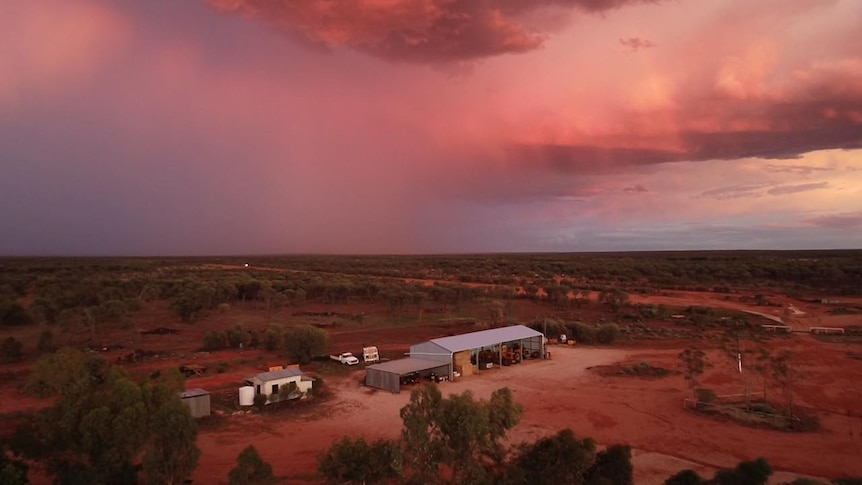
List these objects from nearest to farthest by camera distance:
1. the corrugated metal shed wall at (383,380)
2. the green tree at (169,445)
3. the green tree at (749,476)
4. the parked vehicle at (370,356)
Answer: the green tree at (169,445), the green tree at (749,476), the corrugated metal shed wall at (383,380), the parked vehicle at (370,356)

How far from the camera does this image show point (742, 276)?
298 ft

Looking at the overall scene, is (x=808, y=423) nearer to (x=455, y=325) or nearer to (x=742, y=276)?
(x=455, y=325)

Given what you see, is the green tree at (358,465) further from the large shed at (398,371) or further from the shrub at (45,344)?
the shrub at (45,344)

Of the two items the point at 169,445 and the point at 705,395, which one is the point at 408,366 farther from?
the point at 169,445

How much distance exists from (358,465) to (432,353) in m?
17.4

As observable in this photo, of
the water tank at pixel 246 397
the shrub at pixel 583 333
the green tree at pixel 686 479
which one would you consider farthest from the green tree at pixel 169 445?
the shrub at pixel 583 333

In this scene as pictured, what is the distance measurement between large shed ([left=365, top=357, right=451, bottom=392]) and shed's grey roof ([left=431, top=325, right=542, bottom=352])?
1.27 metres

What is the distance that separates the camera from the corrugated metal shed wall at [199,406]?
2339cm

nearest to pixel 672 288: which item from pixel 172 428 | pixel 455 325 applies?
pixel 455 325

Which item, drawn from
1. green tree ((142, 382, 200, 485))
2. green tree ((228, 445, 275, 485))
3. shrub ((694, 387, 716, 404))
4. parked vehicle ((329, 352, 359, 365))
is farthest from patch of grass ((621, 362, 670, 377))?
green tree ((142, 382, 200, 485))

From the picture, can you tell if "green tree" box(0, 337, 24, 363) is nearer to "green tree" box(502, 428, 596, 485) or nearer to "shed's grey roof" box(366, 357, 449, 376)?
"shed's grey roof" box(366, 357, 449, 376)

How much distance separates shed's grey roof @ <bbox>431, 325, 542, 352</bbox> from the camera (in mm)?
32263

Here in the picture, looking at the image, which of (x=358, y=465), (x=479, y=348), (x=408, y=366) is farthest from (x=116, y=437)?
(x=479, y=348)

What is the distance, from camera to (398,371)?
29.0 meters
